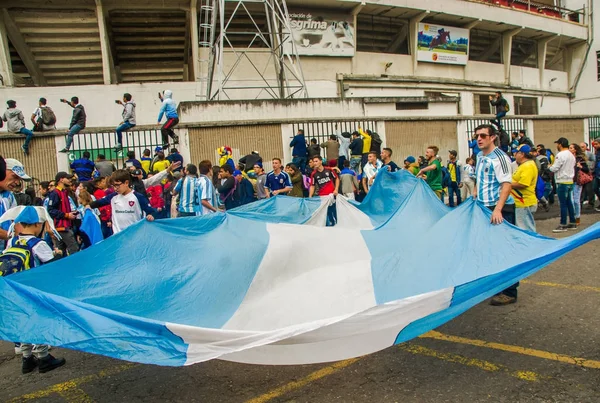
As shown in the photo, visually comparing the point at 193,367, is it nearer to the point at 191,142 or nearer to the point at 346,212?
the point at 346,212

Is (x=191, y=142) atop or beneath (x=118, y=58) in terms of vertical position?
beneath

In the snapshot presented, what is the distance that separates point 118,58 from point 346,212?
22101 mm

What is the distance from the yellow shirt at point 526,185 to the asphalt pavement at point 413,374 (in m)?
1.62

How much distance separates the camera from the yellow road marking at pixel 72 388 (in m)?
4.32

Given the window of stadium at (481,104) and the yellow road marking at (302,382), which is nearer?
the yellow road marking at (302,382)

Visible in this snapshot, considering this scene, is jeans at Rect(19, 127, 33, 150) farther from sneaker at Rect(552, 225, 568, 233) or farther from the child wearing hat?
sneaker at Rect(552, 225, 568, 233)

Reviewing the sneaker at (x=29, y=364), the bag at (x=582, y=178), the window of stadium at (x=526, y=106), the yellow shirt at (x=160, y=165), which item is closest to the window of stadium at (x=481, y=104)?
the window of stadium at (x=526, y=106)

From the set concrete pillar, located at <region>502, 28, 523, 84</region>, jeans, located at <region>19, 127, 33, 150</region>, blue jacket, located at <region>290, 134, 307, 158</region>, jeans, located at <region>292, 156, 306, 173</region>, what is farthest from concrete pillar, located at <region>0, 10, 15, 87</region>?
concrete pillar, located at <region>502, 28, 523, 84</region>

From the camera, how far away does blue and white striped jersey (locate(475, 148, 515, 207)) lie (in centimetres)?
586

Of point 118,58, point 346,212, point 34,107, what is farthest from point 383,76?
point 346,212

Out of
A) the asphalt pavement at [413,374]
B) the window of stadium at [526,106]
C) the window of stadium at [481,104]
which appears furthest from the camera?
the window of stadium at [526,106]

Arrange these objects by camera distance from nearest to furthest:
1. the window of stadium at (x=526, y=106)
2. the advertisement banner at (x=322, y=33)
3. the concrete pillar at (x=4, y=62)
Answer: the concrete pillar at (x=4, y=62)
the advertisement banner at (x=322, y=33)
the window of stadium at (x=526, y=106)

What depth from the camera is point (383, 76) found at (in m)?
26.4

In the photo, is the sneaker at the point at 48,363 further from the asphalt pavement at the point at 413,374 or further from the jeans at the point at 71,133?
the jeans at the point at 71,133
